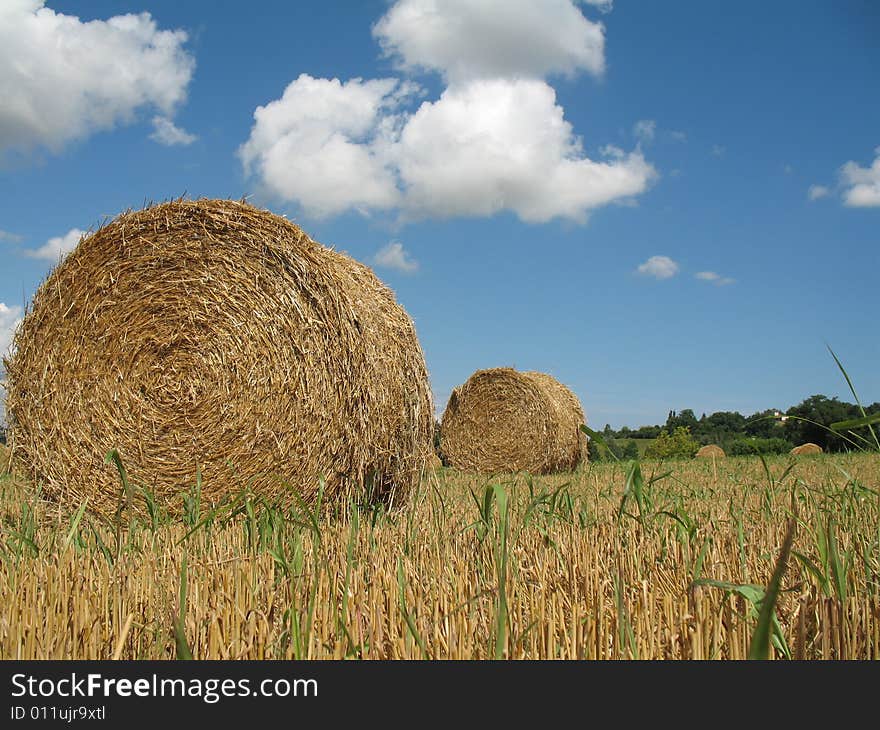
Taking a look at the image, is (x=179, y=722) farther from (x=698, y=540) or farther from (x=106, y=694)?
(x=698, y=540)

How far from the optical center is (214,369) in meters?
5.16

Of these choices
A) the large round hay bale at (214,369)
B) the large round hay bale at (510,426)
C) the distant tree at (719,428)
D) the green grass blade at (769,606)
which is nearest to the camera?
the green grass blade at (769,606)

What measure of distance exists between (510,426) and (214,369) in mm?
7604

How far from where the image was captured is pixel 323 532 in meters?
3.71

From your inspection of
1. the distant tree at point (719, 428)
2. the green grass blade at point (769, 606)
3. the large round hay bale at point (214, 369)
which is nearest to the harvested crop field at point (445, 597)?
the green grass blade at point (769, 606)

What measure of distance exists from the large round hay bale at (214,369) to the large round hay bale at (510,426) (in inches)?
266

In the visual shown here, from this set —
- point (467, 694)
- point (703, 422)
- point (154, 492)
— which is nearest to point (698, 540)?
point (467, 694)

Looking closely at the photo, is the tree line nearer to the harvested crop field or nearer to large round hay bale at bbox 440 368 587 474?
large round hay bale at bbox 440 368 587 474

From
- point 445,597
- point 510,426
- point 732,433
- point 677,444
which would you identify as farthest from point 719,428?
point 445,597

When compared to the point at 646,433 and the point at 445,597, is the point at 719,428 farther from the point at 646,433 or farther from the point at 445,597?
the point at 445,597

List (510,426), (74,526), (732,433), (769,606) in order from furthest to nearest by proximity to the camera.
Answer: (732,433) → (510,426) → (74,526) → (769,606)

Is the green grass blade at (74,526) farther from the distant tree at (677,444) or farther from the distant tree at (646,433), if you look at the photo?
the distant tree at (646,433)

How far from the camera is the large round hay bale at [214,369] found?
4.93m

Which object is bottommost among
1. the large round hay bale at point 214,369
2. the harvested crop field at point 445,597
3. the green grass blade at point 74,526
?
the harvested crop field at point 445,597
